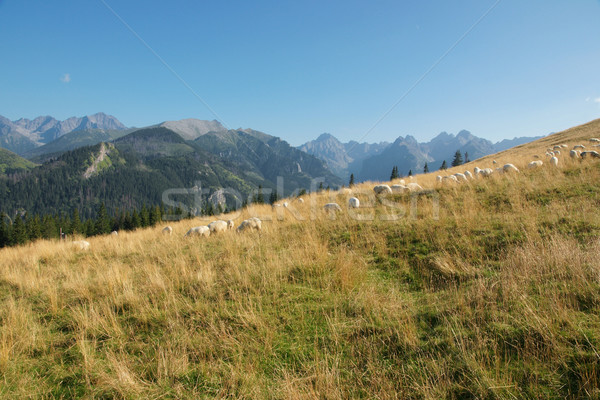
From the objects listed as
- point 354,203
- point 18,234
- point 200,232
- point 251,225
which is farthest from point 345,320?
point 18,234

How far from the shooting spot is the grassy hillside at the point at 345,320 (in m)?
2.43

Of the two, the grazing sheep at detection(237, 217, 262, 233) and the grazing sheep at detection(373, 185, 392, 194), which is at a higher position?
the grazing sheep at detection(373, 185, 392, 194)

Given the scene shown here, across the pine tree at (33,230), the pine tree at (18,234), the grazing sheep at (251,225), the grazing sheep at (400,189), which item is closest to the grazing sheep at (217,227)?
the grazing sheep at (251,225)

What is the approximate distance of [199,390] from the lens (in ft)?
8.39

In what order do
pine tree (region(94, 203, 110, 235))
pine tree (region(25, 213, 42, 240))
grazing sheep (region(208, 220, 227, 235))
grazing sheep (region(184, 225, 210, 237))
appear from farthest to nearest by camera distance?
1. pine tree (region(94, 203, 110, 235))
2. pine tree (region(25, 213, 42, 240))
3. grazing sheep (region(208, 220, 227, 235))
4. grazing sheep (region(184, 225, 210, 237))

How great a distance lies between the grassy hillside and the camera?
7.97 feet

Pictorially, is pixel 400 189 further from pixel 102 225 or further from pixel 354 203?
pixel 102 225

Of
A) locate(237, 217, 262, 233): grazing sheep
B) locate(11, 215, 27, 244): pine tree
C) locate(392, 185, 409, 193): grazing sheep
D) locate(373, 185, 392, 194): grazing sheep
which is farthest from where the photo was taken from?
locate(11, 215, 27, 244): pine tree

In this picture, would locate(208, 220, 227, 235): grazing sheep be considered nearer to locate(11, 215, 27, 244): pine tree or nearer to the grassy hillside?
the grassy hillside

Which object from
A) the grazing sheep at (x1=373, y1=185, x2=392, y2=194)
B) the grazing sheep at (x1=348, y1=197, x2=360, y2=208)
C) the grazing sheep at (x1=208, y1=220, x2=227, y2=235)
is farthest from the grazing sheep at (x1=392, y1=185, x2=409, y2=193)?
the grazing sheep at (x1=208, y1=220, x2=227, y2=235)

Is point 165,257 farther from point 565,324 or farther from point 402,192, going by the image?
point 402,192

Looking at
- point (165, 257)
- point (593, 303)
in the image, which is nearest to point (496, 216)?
point (593, 303)

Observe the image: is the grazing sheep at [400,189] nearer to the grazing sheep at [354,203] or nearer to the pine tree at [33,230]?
the grazing sheep at [354,203]

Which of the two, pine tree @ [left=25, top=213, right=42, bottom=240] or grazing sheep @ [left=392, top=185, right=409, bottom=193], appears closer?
grazing sheep @ [left=392, top=185, right=409, bottom=193]
